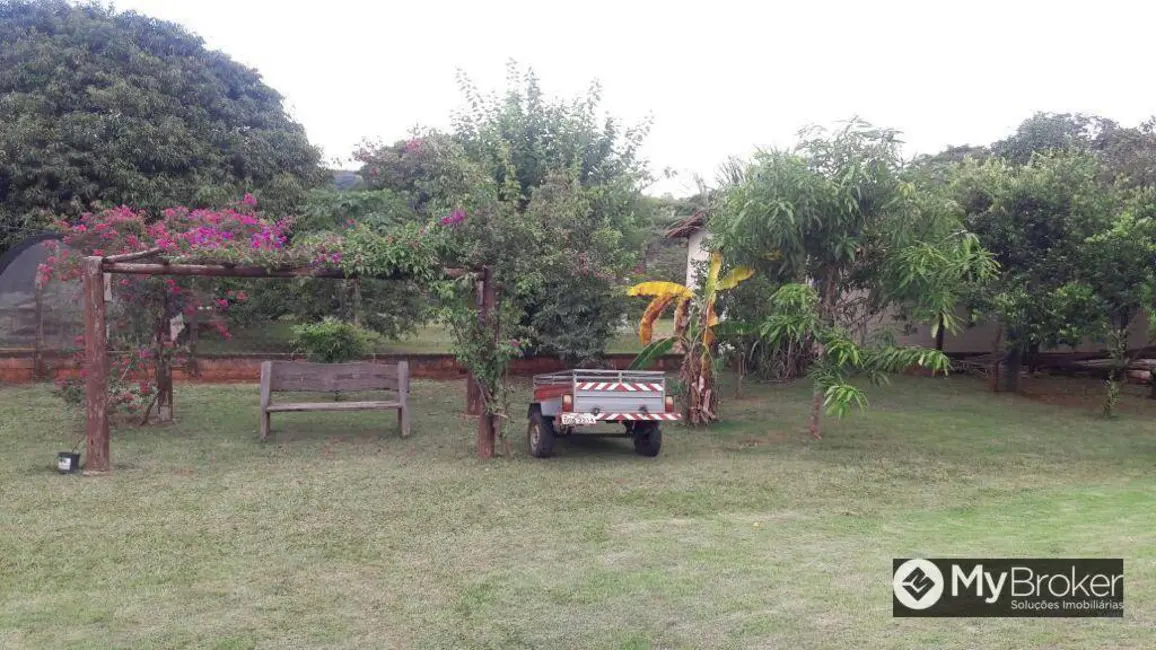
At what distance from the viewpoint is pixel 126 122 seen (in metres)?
17.1

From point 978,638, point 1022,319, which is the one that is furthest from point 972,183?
point 978,638

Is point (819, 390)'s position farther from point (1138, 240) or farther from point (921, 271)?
point (1138, 240)

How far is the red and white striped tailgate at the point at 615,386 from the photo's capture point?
9.52 m

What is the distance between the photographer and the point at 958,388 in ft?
54.6

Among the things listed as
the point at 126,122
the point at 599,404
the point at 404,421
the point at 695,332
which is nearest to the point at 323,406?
the point at 404,421

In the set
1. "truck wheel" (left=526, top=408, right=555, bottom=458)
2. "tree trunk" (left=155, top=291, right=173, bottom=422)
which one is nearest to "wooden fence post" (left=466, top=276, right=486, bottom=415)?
"truck wheel" (left=526, top=408, right=555, bottom=458)

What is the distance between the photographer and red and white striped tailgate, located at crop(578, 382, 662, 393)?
9.52 metres

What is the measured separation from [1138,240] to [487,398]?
898 cm

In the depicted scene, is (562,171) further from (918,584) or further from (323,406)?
(918,584)

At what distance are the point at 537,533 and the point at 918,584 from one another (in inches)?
109

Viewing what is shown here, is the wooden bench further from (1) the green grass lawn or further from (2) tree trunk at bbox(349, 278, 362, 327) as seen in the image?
(2) tree trunk at bbox(349, 278, 362, 327)

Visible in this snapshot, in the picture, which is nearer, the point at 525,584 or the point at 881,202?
the point at 525,584

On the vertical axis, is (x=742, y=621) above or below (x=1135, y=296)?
below

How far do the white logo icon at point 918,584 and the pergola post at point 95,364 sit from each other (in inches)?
290
